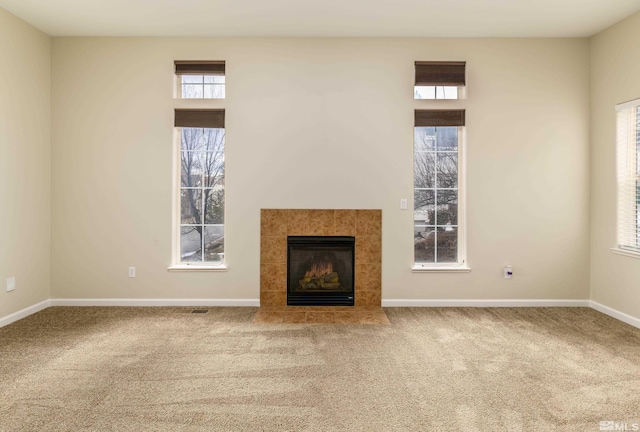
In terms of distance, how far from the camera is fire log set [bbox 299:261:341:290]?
4.88 m

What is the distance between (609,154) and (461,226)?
1730 millimetres

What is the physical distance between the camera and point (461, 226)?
4895mm

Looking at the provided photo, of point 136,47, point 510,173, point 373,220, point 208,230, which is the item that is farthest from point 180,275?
point 510,173

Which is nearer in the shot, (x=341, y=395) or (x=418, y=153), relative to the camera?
(x=341, y=395)

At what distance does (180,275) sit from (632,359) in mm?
4366

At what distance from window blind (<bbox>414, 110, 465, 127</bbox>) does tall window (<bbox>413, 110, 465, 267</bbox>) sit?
0.32 feet

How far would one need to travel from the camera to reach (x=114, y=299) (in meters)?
4.80

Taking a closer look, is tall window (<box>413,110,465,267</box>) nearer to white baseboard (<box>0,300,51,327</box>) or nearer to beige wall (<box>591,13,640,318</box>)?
beige wall (<box>591,13,640,318</box>)

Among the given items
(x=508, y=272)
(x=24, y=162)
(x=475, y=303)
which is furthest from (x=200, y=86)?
(x=508, y=272)

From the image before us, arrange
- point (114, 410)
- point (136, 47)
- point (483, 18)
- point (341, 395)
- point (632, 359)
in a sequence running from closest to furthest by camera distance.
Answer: point (114, 410) < point (341, 395) < point (632, 359) < point (483, 18) < point (136, 47)

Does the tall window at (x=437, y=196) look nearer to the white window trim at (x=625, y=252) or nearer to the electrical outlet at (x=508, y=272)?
the electrical outlet at (x=508, y=272)

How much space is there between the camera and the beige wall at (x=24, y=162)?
4121 mm

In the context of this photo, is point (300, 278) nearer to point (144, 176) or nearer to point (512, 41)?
point (144, 176)

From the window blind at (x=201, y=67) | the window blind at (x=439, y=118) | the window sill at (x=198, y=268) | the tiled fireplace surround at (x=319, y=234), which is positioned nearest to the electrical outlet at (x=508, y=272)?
the tiled fireplace surround at (x=319, y=234)
